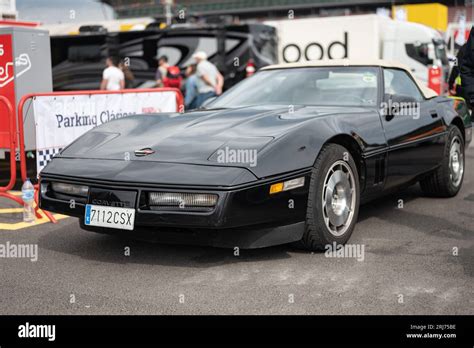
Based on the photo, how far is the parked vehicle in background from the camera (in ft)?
56.7

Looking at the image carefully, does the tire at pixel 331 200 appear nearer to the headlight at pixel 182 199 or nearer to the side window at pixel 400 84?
the headlight at pixel 182 199

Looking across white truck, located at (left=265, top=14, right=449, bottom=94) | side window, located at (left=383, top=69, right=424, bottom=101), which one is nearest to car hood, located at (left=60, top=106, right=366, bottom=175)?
side window, located at (left=383, top=69, right=424, bottom=101)

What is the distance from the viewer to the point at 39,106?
6301 millimetres

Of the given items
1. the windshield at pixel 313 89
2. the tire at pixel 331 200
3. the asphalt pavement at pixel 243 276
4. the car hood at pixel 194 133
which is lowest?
the asphalt pavement at pixel 243 276

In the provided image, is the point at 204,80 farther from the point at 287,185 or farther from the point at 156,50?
the point at 287,185

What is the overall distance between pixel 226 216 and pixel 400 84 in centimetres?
271

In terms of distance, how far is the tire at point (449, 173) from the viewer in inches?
238

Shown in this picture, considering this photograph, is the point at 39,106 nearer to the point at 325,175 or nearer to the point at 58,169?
the point at 58,169

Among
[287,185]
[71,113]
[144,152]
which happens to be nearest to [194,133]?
[144,152]

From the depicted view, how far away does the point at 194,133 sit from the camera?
4.35 meters

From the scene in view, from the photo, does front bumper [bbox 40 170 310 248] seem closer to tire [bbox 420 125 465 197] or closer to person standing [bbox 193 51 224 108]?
tire [bbox 420 125 465 197]

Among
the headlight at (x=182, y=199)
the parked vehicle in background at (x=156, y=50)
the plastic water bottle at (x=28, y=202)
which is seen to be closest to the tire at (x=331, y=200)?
the headlight at (x=182, y=199)

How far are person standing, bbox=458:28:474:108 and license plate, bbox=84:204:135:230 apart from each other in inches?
93.6
